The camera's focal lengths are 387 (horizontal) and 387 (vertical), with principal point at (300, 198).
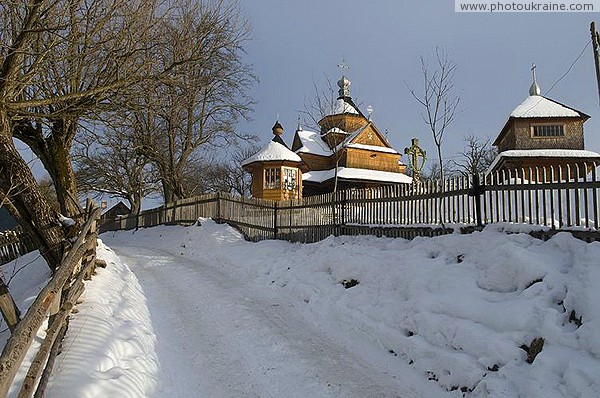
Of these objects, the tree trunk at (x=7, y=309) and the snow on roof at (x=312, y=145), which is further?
the snow on roof at (x=312, y=145)

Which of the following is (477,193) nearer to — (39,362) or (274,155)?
(39,362)

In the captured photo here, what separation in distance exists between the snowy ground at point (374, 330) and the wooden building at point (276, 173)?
2112cm

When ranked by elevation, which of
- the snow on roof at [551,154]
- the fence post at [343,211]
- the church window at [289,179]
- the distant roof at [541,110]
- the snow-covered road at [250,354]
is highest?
the distant roof at [541,110]

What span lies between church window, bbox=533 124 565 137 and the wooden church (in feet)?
33.2

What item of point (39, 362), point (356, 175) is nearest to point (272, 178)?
point (356, 175)

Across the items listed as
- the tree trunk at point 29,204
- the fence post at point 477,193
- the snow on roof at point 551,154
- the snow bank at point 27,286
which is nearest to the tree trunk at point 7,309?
the snow bank at point 27,286

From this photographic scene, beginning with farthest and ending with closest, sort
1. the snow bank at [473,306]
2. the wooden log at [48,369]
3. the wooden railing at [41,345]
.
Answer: the snow bank at [473,306]
the wooden log at [48,369]
the wooden railing at [41,345]

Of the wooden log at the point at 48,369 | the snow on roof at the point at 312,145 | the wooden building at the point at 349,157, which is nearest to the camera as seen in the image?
the wooden log at the point at 48,369

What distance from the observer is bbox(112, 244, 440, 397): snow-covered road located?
4348mm

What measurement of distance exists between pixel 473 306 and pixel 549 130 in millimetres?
28912

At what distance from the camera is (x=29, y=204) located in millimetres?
6652

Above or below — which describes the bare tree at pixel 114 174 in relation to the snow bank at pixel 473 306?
above

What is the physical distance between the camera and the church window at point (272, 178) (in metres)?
29.5

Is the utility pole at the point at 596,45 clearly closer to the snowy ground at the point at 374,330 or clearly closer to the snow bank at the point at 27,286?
the snowy ground at the point at 374,330
